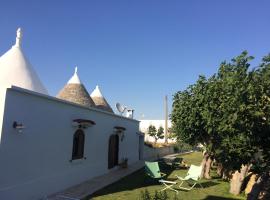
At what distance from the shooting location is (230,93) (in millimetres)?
6113

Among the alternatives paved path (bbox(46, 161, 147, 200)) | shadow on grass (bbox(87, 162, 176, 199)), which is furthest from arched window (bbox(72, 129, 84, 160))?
shadow on grass (bbox(87, 162, 176, 199))

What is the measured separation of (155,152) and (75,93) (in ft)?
57.1

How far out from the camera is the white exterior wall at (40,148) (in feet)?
29.5

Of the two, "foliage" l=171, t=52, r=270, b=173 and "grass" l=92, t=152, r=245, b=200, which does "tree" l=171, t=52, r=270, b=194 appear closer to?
"foliage" l=171, t=52, r=270, b=173

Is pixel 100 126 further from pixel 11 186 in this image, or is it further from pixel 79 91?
pixel 11 186

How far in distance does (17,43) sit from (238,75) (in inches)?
505

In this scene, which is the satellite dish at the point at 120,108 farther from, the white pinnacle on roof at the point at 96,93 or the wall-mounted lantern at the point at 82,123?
the wall-mounted lantern at the point at 82,123

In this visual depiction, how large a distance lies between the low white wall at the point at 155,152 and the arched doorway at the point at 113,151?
9.77m

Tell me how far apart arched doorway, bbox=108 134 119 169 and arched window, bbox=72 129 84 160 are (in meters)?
4.37

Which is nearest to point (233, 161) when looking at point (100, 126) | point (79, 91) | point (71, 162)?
point (71, 162)

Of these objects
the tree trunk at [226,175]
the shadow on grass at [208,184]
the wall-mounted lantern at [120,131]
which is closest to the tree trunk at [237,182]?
the shadow on grass at [208,184]

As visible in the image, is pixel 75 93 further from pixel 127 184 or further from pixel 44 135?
pixel 44 135

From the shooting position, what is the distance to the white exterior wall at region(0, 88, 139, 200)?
898cm

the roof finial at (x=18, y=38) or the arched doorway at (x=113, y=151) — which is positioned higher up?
the roof finial at (x=18, y=38)
